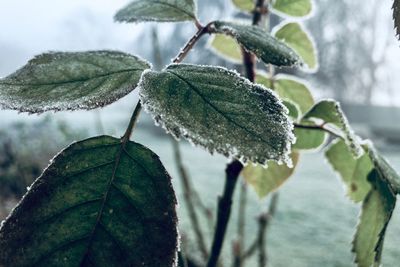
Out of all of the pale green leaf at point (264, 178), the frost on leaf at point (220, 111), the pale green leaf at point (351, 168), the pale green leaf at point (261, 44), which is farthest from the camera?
the pale green leaf at point (264, 178)

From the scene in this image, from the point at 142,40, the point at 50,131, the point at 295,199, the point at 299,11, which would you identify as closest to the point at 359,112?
the point at 142,40

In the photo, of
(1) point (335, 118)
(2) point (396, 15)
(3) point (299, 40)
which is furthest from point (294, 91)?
(2) point (396, 15)

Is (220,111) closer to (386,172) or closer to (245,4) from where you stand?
(386,172)

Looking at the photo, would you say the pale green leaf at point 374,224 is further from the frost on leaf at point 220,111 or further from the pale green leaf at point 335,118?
the frost on leaf at point 220,111

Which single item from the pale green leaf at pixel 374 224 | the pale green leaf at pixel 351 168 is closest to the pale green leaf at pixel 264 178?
the pale green leaf at pixel 351 168

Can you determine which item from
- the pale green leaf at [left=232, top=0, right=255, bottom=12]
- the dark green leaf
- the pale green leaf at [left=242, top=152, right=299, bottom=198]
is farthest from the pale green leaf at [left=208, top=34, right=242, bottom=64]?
the dark green leaf
